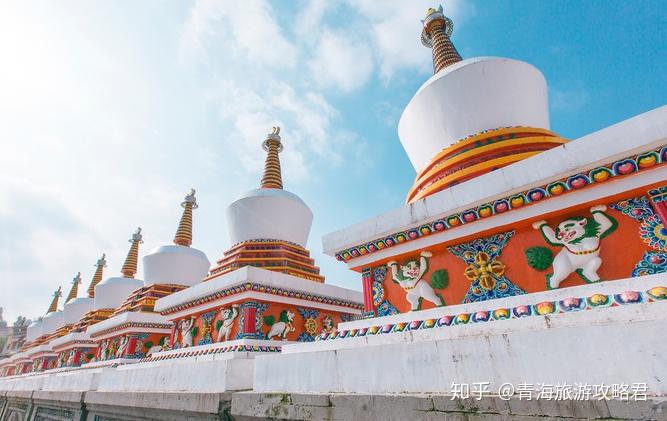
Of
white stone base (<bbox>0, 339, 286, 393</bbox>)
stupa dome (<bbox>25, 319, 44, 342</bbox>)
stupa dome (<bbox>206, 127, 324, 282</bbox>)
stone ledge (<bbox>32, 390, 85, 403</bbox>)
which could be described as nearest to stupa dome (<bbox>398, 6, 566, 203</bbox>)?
white stone base (<bbox>0, 339, 286, 393</bbox>)

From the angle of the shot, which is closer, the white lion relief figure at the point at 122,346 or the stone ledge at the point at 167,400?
the stone ledge at the point at 167,400

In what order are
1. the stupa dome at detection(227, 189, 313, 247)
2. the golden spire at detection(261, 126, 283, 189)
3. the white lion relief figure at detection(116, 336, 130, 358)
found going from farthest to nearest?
the white lion relief figure at detection(116, 336, 130, 358) < the golden spire at detection(261, 126, 283, 189) < the stupa dome at detection(227, 189, 313, 247)

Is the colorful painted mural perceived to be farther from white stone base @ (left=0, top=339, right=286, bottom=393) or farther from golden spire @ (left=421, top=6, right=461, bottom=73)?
golden spire @ (left=421, top=6, right=461, bottom=73)

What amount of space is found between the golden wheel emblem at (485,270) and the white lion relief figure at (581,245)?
1.21 ft

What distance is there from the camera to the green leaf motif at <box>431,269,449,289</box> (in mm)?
3133

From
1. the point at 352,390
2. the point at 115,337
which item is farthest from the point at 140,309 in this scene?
the point at 352,390

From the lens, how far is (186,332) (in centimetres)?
640

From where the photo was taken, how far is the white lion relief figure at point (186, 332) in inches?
246

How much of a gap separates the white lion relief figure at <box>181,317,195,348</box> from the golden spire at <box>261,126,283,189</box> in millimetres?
3266

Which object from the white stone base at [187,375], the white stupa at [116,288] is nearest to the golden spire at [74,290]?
A: the white stupa at [116,288]

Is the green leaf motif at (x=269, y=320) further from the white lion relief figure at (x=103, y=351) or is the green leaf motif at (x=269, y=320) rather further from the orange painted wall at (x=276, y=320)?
the white lion relief figure at (x=103, y=351)

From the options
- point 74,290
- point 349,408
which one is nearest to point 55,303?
point 74,290

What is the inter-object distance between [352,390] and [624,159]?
254cm

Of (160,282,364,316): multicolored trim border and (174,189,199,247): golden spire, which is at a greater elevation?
(174,189,199,247): golden spire
